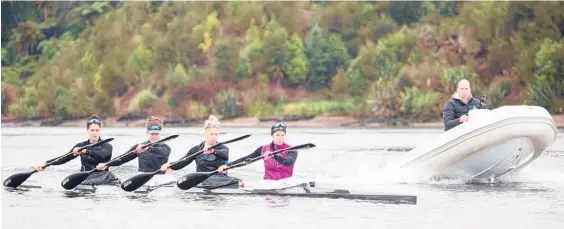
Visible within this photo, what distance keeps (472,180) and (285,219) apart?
22.9 ft

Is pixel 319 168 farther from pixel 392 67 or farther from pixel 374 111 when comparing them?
pixel 392 67

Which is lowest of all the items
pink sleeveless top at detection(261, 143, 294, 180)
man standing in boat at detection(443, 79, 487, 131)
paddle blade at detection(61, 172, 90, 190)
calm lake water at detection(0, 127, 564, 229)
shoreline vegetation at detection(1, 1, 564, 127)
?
calm lake water at detection(0, 127, 564, 229)

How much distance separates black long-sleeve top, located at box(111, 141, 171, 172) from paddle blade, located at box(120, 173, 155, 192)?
1.27 ft

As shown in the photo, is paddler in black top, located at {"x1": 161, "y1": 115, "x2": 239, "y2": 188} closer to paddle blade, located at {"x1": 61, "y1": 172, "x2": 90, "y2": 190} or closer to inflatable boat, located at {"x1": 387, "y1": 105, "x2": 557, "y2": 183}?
paddle blade, located at {"x1": 61, "y1": 172, "x2": 90, "y2": 190}

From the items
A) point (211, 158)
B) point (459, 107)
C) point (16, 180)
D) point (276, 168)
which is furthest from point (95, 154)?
point (459, 107)

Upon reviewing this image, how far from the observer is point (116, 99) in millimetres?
76812

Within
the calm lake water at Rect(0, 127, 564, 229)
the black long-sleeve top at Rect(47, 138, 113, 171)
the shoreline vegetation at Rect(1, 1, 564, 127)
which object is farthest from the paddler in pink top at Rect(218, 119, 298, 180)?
the shoreline vegetation at Rect(1, 1, 564, 127)

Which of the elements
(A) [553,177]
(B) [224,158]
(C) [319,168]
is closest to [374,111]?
(C) [319,168]

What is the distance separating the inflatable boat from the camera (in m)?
23.2

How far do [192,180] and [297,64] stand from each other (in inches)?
1948

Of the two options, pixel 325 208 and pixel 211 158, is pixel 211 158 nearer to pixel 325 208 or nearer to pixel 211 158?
pixel 211 158

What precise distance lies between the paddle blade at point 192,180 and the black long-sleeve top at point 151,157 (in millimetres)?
794

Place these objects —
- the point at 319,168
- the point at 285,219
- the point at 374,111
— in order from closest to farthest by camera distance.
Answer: the point at 285,219 < the point at 319,168 < the point at 374,111

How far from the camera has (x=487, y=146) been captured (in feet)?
77.3
